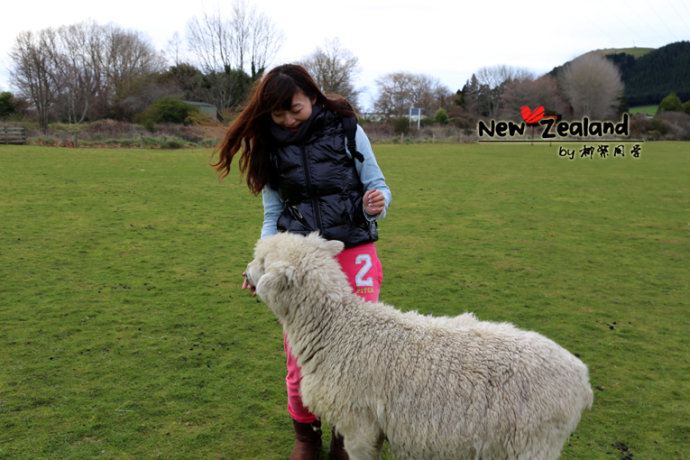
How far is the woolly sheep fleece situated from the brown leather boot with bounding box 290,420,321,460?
0.49 metres

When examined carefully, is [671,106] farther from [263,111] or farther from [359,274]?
[263,111]

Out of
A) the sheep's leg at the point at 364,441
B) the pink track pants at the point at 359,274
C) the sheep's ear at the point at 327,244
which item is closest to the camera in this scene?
the sheep's leg at the point at 364,441

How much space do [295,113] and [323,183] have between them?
412mm

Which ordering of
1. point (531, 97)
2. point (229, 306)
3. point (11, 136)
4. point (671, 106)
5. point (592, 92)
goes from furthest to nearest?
1. point (531, 97)
2. point (592, 92)
3. point (671, 106)
4. point (11, 136)
5. point (229, 306)

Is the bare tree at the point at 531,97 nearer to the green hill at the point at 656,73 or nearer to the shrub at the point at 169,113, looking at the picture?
the green hill at the point at 656,73

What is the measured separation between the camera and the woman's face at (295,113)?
114 inches

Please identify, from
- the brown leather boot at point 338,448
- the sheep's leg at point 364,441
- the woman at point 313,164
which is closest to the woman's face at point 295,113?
the woman at point 313,164

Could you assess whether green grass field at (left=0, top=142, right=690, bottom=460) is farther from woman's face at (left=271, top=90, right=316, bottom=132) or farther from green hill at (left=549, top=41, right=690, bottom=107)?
green hill at (left=549, top=41, right=690, bottom=107)

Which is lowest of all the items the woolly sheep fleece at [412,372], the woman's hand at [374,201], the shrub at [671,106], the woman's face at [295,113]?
the woolly sheep fleece at [412,372]

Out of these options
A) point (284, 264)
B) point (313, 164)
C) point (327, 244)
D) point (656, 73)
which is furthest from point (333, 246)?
point (656, 73)

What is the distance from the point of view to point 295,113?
2908 mm

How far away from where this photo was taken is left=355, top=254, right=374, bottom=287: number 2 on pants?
10.1ft

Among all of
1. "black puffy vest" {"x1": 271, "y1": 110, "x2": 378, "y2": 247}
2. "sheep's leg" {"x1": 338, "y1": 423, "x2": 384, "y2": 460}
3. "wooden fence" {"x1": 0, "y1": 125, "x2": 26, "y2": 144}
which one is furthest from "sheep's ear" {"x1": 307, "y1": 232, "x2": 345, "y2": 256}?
"wooden fence" {"x1": 0, "y1": 125, "x2": 26, "y2": 144}

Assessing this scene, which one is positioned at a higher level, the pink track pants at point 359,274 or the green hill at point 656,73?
the green hill at point 656,73
